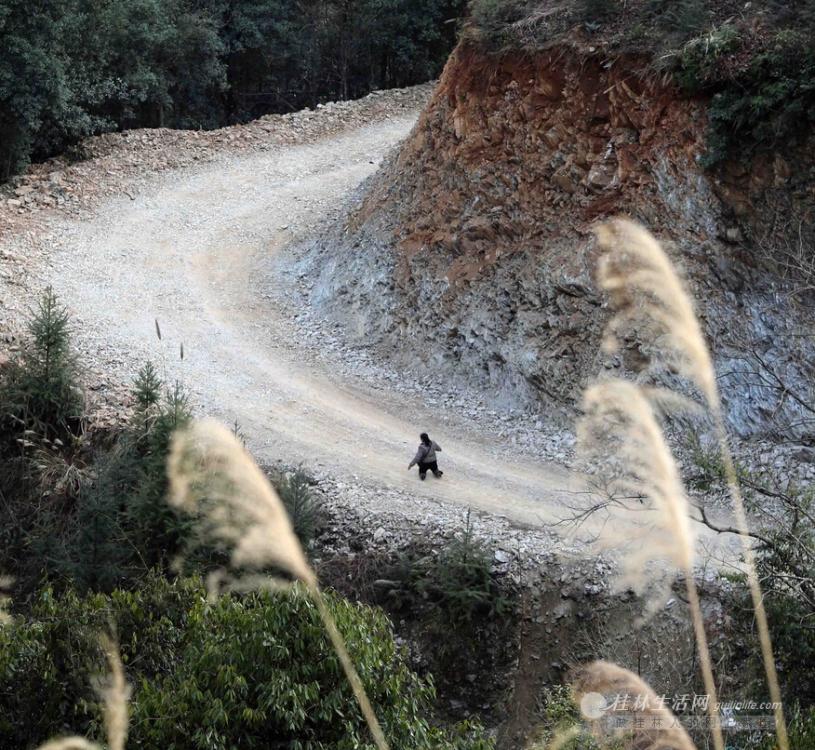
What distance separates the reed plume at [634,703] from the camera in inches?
340

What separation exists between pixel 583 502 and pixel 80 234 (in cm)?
1714

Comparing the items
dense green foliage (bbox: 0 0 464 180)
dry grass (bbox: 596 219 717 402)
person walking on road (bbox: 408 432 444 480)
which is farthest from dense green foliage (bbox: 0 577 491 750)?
dense green foliage (bbox: 0 0 464 180)

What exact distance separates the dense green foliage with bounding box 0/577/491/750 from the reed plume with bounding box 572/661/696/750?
1.78 metres

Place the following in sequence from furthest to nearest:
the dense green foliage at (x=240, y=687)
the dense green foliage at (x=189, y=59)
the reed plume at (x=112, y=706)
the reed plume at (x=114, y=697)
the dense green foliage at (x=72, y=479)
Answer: the dense green foliage at (x=189, y=59) → the dense green foliage at (x=72, y=479) → the dense green foliage at (x=240, y=687) → the reed plume at (x=114, y=697) → the reed plume at (x=112, y=706)

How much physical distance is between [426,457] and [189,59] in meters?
23.8

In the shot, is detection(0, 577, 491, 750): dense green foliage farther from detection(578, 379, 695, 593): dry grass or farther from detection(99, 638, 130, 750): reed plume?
detection(578, 379, 695, 593): dry grass

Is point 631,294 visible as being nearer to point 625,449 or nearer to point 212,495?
point 625,449

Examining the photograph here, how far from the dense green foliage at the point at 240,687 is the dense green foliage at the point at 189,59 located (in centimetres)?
2209

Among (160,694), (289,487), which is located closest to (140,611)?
(160,694)

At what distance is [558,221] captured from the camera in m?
21.0

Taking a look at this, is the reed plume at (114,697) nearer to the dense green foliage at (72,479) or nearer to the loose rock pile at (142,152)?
the dense green foliage at (72,479)

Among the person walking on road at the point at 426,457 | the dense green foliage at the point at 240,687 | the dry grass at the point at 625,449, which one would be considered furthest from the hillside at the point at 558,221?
the dense green foliage at the point at 240,687

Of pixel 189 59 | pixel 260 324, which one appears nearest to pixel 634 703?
pixel 260 324

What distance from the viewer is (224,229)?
28641 millimetres
